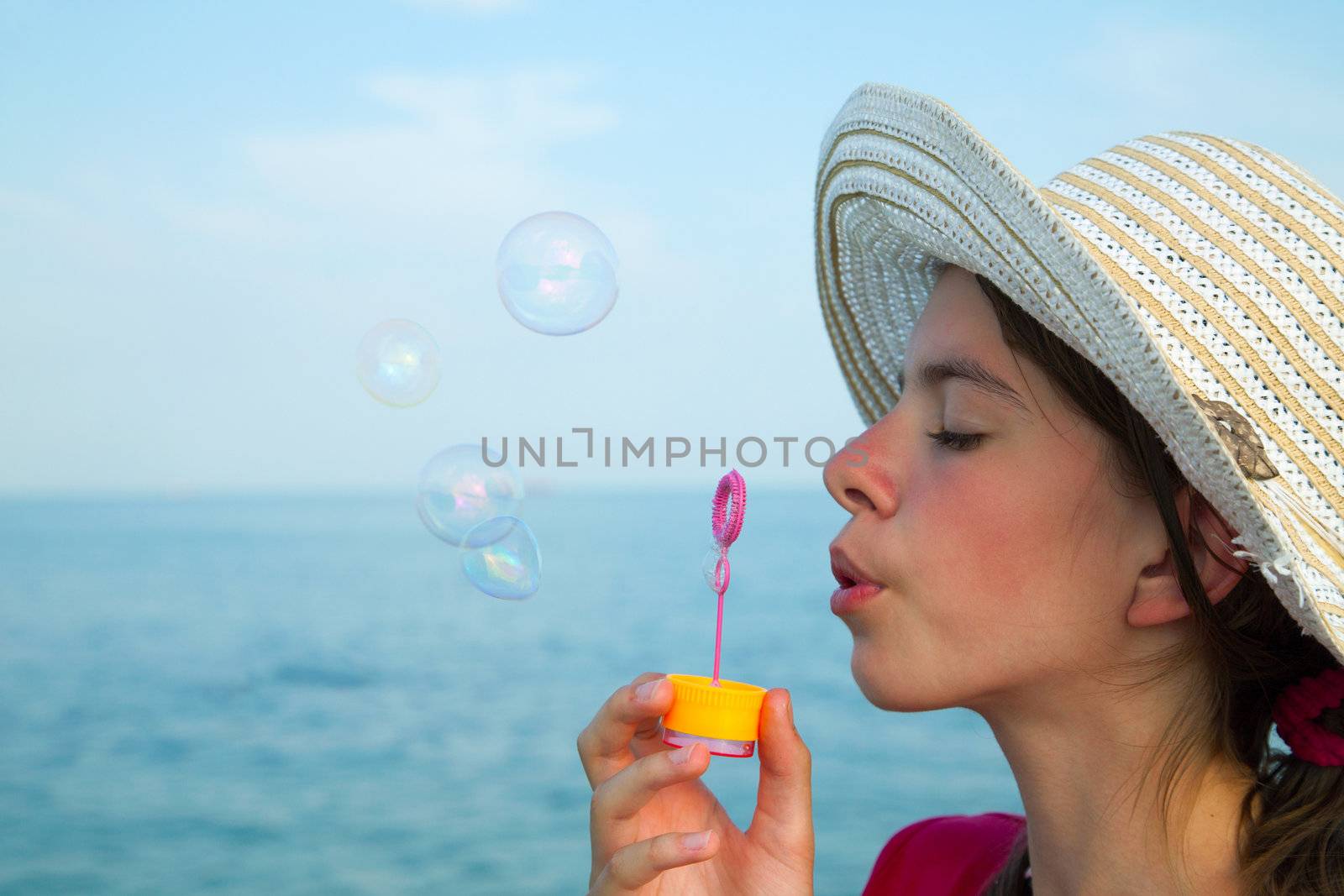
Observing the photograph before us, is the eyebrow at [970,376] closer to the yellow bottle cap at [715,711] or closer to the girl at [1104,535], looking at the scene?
the girl at [1104,535]

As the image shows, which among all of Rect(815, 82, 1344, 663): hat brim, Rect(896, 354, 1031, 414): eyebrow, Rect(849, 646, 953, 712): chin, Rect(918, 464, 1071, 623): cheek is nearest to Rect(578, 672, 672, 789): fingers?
Rect(849, 646, 953, 712): chin

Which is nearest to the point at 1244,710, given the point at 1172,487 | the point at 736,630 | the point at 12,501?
the point at 1172,487

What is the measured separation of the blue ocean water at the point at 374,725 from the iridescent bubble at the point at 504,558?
0.64 feet

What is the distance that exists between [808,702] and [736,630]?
9.16 feet

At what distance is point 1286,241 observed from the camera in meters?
1.31

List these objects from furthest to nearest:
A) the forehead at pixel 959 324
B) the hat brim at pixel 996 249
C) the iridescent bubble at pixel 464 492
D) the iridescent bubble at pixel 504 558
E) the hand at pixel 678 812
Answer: the iridescent bubble at pixel 464 492 < the iridescent bubble at pixel 504 558 < the forehead at pixel 959 324 < the hand at pixel 678 812 < the hat brim at pixel 996 249

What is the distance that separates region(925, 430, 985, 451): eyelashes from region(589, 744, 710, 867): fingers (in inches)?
18.2

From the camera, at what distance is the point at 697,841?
1.28m

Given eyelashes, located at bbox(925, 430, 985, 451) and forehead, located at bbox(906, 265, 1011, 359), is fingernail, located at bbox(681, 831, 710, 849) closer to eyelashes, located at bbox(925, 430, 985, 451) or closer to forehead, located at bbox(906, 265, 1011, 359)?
eyelashes, located at bbox(925, 430, 985, 451)

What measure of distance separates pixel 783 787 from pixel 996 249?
688 millimetres

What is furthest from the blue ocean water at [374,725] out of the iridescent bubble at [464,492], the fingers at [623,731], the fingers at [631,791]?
the fingers at [631,791]

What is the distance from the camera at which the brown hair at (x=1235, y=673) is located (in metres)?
1.32

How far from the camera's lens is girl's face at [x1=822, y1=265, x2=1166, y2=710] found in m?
1.35

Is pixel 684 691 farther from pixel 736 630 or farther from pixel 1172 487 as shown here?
pixel 736 630
